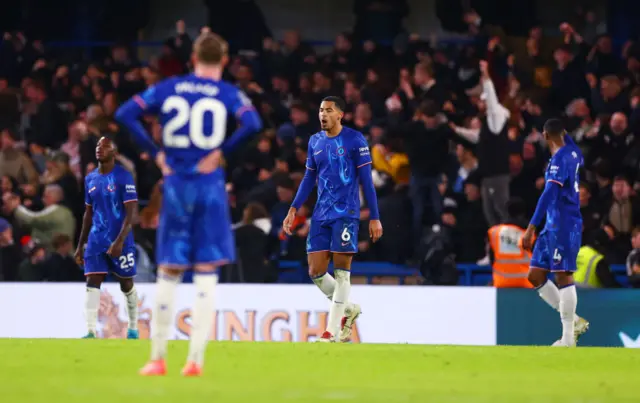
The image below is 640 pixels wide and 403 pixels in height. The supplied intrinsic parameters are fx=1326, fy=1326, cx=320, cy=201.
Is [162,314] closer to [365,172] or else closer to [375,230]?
[375,230]

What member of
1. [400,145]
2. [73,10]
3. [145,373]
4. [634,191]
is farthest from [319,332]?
[73,10]

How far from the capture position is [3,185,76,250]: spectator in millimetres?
19844

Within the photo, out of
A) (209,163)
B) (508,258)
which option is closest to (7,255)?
(508,258)

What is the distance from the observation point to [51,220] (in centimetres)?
1994

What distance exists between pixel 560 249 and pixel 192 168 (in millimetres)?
6176

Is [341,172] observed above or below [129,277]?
above

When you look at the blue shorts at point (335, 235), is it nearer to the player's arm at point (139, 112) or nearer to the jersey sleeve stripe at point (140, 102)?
the player's arm at point (139, 112)

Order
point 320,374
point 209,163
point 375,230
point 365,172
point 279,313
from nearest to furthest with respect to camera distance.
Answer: point 209,163 < point 320,374 < point 375,230 < point 365,172 < point 279,313

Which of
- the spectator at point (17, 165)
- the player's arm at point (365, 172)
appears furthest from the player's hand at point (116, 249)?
the spectator at point (17, 165)

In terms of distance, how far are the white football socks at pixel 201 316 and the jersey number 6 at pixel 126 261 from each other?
20.2 feet

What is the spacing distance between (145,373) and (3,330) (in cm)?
1023

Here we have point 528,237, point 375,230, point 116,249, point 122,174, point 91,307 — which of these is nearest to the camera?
point 375,230

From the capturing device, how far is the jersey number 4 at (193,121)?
877cm

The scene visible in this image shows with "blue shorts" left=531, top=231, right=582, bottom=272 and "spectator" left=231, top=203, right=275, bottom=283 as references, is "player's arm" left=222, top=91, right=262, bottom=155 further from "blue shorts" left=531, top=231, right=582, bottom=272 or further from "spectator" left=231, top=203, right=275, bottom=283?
"spectator" left=231, top=203, right=275, bottom=283
